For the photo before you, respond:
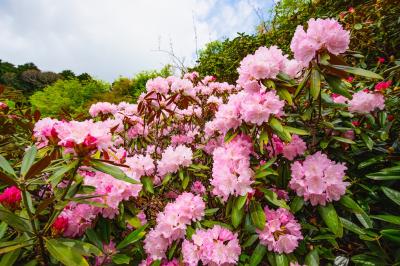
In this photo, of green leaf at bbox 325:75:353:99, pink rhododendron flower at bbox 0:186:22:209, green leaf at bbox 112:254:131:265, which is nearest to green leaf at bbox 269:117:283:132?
green leaf at bbox 325:75:353:99

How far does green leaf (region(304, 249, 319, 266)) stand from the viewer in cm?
108

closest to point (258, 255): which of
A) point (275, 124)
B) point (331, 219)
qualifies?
point (331, 219)

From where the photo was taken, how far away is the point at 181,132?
3246 millimetres

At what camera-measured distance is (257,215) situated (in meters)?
1.18

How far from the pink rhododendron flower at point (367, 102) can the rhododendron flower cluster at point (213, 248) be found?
94cm

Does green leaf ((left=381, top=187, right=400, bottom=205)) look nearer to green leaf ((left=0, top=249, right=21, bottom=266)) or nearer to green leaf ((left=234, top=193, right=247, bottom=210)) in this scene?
green leaf ((left=234, top=193, right=247, bottom=210))

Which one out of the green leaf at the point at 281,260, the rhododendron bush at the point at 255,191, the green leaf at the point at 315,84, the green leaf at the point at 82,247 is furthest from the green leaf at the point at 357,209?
the green leaf at the point at 82,247

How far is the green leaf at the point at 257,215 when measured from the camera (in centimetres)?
115

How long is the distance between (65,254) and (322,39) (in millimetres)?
1232

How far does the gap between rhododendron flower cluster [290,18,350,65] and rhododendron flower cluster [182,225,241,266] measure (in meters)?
0.83

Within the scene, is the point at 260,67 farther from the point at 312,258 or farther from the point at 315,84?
the point at 312,258

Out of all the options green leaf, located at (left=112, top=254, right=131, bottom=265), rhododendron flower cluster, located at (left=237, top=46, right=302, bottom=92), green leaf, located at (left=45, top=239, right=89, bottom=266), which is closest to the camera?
green leaf, located at (left=45, top=239, right=89, bottom=266)

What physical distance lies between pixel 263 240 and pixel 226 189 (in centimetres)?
25

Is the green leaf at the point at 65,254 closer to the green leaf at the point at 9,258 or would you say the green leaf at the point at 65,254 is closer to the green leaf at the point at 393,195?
the green leaf at the point at 9,258
